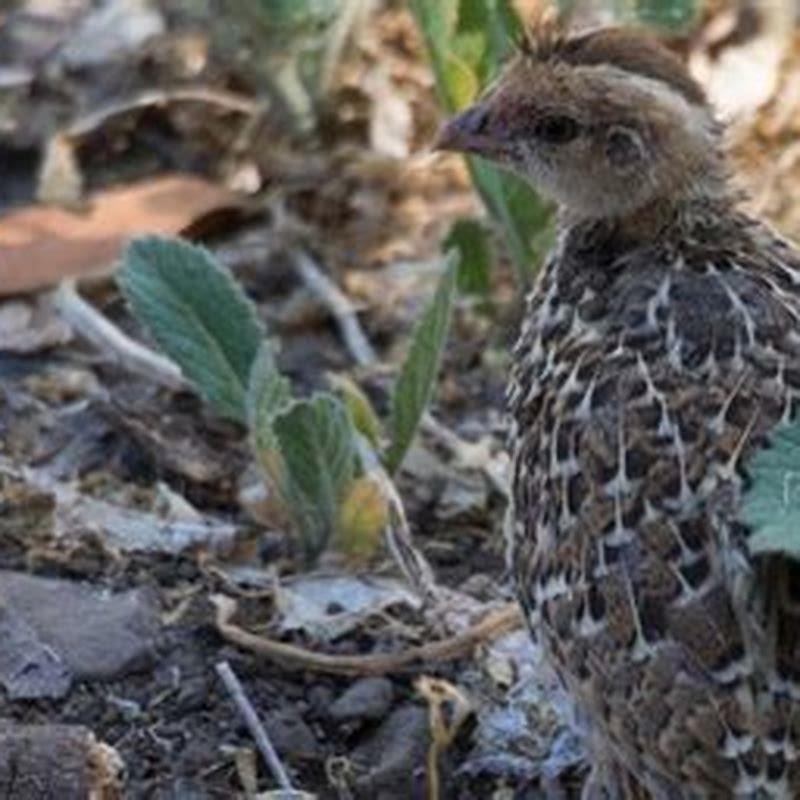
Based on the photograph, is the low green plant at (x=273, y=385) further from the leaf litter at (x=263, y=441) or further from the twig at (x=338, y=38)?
the twig at (x=338, y=38)

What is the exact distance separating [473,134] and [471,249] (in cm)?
108

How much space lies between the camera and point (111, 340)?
19.8 ft

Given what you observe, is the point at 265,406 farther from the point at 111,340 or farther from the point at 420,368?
the point at 111,340

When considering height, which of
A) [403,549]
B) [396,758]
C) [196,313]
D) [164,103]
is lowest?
[396,758]

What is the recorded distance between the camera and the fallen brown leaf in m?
6.24

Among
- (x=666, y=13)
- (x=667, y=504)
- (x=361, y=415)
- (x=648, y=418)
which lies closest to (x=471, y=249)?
(x=666, y=13)

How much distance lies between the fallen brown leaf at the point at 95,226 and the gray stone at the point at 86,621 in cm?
126

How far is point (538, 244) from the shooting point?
581 centimetres

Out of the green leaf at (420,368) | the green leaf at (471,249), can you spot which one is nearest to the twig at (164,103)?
the green leaf at (471,249)

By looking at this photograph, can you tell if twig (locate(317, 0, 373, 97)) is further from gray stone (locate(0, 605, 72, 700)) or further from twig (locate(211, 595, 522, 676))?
gray stone (locate(0, 605, 72, 700))

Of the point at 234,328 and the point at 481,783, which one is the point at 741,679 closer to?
the point at 481,783

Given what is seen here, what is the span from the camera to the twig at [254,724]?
471 cm

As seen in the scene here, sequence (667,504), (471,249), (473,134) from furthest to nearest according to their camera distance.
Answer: (471,249) → (473,134) → (667,504)

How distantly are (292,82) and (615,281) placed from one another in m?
2.12
